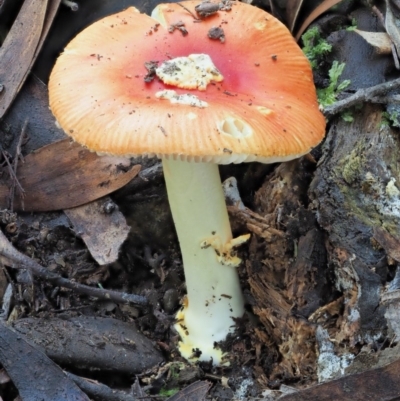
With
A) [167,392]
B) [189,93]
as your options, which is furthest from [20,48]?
[167,392]

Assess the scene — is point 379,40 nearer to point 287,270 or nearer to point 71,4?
point 287,270

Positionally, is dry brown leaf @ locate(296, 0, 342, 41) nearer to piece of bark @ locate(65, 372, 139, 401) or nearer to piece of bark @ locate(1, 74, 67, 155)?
piece of bark @ locate(1, 74, 67, 155)

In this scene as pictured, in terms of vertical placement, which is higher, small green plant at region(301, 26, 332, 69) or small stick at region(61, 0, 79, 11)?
small stick at region(61, 0, 79, 11)

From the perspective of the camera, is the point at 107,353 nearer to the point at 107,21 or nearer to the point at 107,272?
the point at 107,272

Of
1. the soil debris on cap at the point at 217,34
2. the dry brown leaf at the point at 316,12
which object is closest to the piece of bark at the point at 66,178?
the soil debris on cap at the point at 217,34

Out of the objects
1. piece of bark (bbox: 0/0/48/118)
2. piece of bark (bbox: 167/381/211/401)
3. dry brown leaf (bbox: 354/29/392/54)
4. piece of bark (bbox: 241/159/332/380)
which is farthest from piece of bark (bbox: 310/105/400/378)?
piece of bark (bbox: 0/0/48/118)
